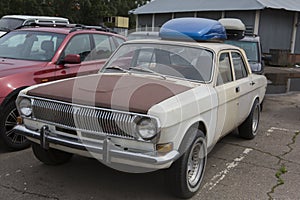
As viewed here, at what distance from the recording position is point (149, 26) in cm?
2770

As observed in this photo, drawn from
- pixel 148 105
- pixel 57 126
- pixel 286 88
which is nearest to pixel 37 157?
pixel 57 126

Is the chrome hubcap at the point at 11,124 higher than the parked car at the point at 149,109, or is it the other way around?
the parked car at the point at 149,109

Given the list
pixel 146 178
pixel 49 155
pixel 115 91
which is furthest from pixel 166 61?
pixel 49 155

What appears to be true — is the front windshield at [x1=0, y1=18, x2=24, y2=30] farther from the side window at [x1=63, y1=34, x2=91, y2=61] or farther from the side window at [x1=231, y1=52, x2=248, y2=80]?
the side window at [x1=231, y1=52, x2=248, y2=80]

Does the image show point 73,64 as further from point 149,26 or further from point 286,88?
point 149,26

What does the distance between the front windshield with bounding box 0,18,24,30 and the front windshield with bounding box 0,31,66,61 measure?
766 centimetres

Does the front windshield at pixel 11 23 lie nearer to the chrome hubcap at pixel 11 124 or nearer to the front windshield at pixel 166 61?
the chrome hubcap at pixel 11 124

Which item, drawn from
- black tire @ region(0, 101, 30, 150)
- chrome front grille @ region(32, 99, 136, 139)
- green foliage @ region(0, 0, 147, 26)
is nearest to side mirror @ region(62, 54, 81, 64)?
black tire @ region(0, 101, 30, 150)

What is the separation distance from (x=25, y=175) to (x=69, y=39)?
2754 mm

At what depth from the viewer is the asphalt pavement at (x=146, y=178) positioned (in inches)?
153

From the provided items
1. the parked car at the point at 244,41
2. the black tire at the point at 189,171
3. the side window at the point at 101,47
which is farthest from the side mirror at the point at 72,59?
the parked car at the point at 244,41

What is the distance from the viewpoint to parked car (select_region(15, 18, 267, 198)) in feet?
10.9

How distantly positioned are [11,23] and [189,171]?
12.0 metres

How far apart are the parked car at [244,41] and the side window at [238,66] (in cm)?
325
